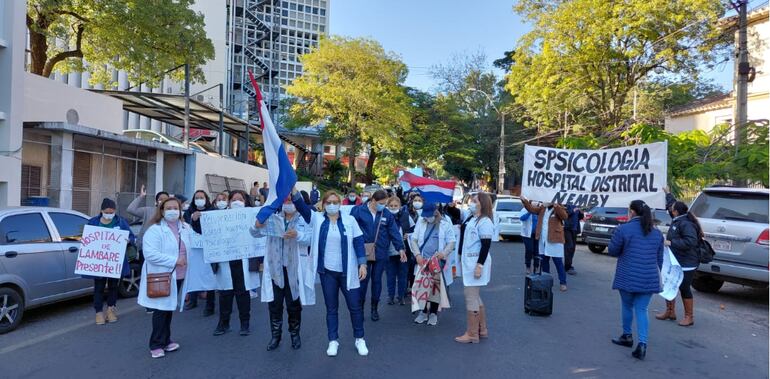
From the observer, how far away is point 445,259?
21.3ft

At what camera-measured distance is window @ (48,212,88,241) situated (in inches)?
275

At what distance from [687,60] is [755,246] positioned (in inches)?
716

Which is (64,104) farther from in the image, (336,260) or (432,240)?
(336,260)

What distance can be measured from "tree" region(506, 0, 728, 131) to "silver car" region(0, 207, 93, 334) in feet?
69.8

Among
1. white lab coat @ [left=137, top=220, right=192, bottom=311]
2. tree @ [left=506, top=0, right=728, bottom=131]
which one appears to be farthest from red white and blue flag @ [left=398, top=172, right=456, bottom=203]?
tree @ [left=506, top=0, right=728, bottom=131]

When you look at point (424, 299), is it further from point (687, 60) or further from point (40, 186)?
point (687, 60)

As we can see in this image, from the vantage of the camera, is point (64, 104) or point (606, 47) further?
point (606, 47)

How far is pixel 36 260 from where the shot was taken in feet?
21.0

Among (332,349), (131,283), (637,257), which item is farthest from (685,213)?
(131,283)

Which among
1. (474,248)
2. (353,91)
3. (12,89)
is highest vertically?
Answer: (353,91)

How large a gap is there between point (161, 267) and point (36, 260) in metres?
2.35

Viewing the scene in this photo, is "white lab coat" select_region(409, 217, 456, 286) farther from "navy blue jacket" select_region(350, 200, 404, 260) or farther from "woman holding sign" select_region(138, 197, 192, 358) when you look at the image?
"woman holding sign" select_region(138, 197, 192, 358)

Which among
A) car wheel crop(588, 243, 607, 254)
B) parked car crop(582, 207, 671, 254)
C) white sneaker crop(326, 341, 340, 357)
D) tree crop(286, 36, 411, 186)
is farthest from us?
tree crop(286, 36, 411, 186)

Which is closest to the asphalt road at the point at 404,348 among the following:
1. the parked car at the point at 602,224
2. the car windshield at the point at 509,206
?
the parked car at the point at 602,224
